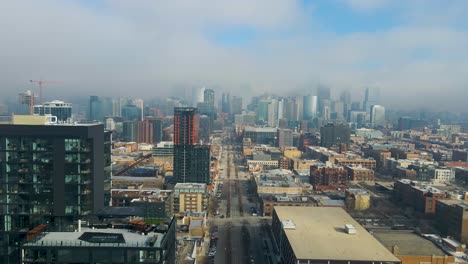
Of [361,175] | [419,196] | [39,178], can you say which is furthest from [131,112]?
[39,178]

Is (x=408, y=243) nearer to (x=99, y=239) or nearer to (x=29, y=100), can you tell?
(x=99, y=239)

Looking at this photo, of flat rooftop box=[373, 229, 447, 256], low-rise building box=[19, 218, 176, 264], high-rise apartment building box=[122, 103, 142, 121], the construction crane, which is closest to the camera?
low-rise building box=[19, 218, 176, 264]

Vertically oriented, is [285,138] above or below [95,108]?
below

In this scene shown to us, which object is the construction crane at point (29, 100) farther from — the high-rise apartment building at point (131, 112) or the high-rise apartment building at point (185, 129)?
the high-rise apartment building at point (131, 112)

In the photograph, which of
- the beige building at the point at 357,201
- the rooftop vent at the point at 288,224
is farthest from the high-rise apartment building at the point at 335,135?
the rooftop vent at the point at 288,224

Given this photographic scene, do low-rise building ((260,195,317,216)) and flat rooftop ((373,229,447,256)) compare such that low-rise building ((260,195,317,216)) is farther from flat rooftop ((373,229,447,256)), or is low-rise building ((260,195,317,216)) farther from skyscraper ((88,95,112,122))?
skyscraper ((88,95,112,122))


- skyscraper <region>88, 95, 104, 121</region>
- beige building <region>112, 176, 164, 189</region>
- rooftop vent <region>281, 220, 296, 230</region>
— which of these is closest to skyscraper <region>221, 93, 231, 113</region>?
skyscraper <region>88, 95, 104, 121</region>

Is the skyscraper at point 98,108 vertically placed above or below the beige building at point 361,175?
above
